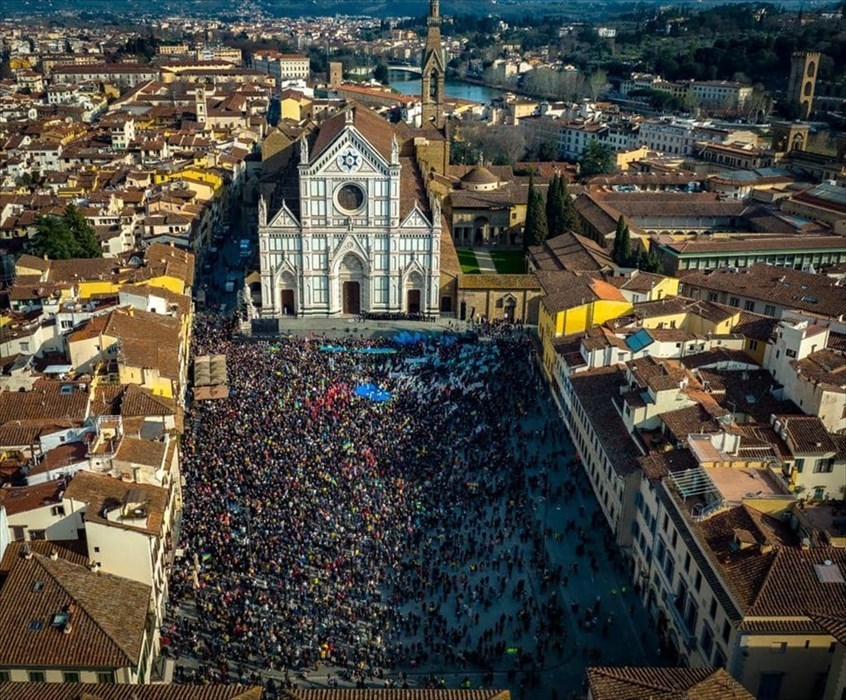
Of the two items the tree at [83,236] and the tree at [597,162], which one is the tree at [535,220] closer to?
the tree at [597,162]

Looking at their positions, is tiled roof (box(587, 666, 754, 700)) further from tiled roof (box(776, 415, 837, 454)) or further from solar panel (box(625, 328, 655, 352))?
solar panel (box(625, 328, 655, 352))

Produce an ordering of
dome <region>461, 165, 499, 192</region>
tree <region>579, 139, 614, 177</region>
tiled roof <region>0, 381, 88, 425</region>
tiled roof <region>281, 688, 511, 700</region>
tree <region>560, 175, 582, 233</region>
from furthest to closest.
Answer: tree <region>579, 139, 614, 177</region> < dome <region>461, 165, 499, 192</region> < tree <region>560, 175, 582, 233</region> < tiled roof <region>0, 381, 88, 425</region> < tiled roof <region>281, 688, 511, 700</region>

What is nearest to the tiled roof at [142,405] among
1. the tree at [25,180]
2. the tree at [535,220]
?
the tree at [535,220]

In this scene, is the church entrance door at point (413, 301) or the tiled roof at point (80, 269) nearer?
the tiled roof at point (80, 269)

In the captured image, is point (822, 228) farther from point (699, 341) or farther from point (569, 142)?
point (569, 142)

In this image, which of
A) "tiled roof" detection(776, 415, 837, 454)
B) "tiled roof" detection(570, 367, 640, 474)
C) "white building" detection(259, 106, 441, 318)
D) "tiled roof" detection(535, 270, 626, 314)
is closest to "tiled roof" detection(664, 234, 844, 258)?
→ "tiled roof" detection(535, 270, 626, 314)

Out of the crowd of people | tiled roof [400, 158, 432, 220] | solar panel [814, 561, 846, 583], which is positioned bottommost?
the crowd of people

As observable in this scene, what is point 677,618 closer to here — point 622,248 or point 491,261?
point 622,248
